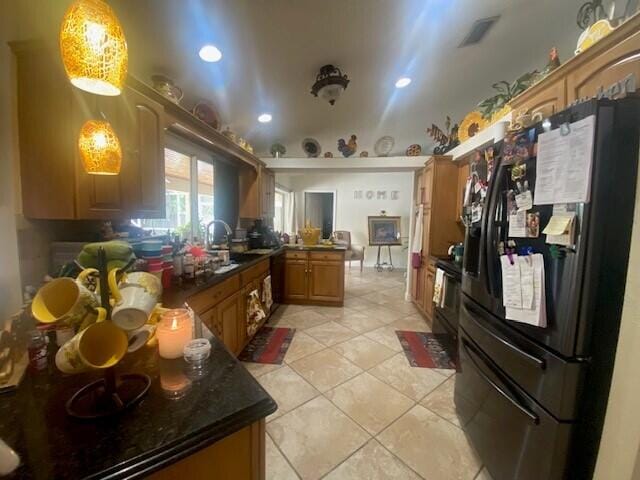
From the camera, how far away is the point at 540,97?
1.70m

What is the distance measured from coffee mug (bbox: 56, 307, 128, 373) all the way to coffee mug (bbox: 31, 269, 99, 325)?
6cm

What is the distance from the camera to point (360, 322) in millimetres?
3332

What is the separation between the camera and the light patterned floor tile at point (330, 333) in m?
2.83

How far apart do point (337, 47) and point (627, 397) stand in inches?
109

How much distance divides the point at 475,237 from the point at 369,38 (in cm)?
187

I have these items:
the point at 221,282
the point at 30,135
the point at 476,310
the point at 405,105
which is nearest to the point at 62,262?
the point at 30,135

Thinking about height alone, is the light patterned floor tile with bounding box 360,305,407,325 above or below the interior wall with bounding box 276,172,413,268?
below

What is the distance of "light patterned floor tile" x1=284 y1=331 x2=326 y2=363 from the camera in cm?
251

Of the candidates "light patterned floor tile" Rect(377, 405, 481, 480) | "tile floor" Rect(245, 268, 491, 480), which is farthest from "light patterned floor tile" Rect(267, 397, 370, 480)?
"light patterned floor tile" Rect(377, 405, 481, 480)

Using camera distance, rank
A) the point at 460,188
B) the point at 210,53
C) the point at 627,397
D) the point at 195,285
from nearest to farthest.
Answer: the point at 627,397 → the point at 195,285 → the point at 210,53 → the point at 460,188

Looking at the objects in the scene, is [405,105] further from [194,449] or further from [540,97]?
A: [194,449]

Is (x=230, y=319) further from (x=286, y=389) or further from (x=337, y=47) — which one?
(x=337, y=47)

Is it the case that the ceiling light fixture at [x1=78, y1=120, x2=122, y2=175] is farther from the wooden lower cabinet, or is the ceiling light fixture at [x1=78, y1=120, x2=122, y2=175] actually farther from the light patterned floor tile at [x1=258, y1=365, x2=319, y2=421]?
the light patterned floor tile at [x1=258, y1=365, x2=319, y2=421]

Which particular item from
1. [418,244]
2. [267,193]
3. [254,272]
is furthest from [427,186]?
[254,272]
